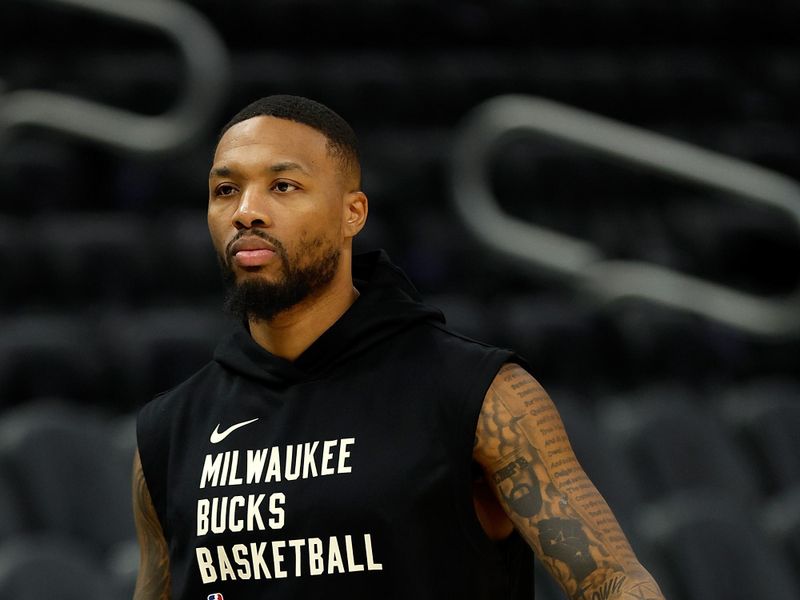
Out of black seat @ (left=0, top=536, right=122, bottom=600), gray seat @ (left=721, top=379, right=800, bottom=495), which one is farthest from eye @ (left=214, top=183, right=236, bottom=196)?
gray seat @ (left=721, top=379, right=800, bottom=495)

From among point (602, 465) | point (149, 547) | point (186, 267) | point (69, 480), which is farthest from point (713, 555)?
point (186, 267)

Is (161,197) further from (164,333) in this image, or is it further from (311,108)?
(311,108)

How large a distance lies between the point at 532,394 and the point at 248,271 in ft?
0.51

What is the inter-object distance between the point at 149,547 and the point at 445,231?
4.95ft

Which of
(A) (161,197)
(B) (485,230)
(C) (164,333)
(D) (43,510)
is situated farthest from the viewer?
(A) (161,197)

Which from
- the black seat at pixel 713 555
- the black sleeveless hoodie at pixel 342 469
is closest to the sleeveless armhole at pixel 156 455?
the black sleeveless hoodie at pixel 342 469

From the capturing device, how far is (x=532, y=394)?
27.7 inches

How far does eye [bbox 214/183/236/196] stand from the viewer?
29.1 inches

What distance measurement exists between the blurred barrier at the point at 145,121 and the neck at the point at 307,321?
52.9 inches

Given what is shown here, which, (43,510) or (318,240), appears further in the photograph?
(43,510)

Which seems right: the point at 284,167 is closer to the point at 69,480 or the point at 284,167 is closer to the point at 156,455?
the point at 156,455

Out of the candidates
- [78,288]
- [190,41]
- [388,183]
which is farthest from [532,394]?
[388,183]

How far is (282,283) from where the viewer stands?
725 mm

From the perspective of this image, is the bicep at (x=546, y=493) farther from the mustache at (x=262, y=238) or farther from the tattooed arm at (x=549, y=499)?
the mustache at (x=262, y=238)
